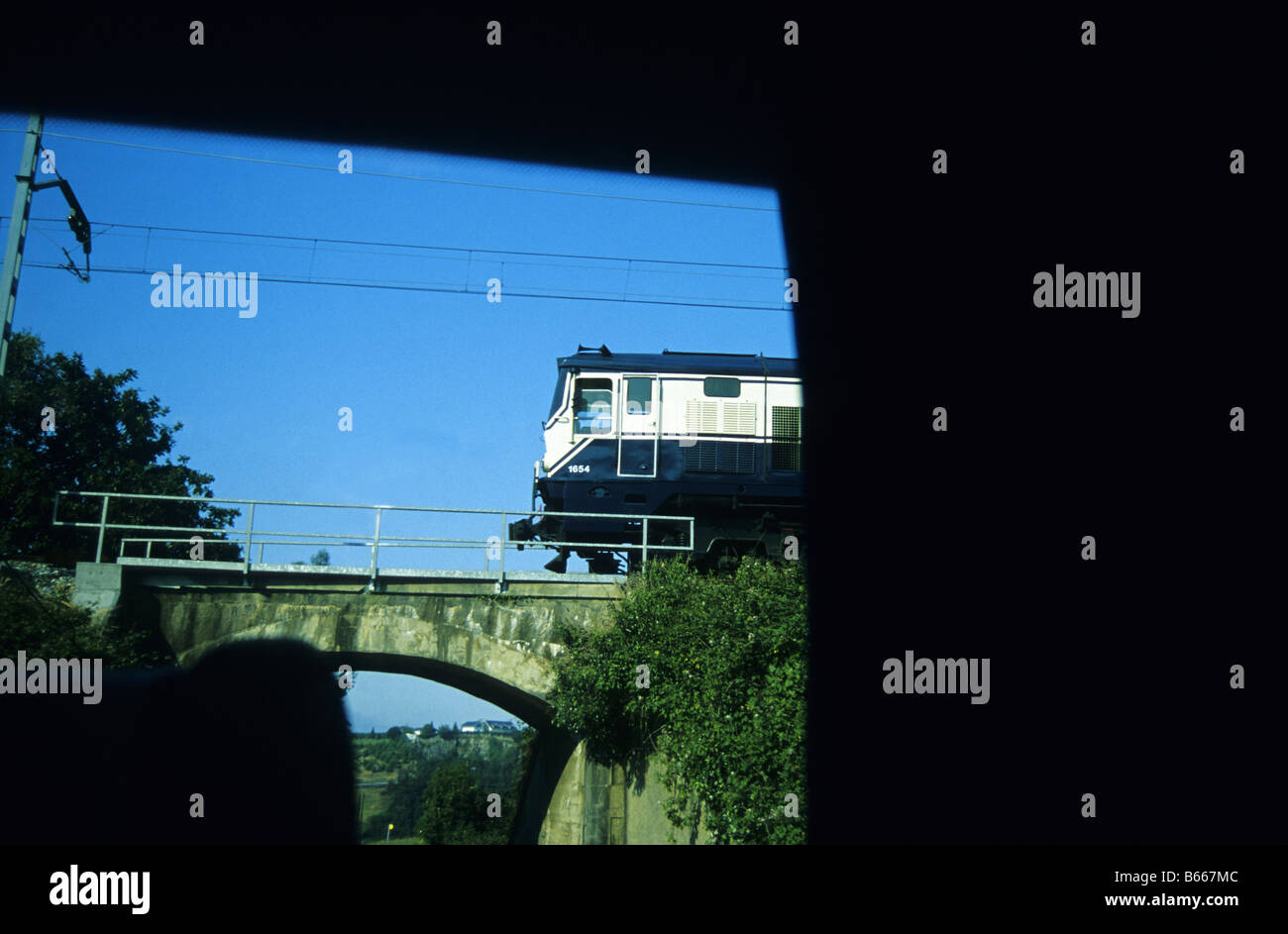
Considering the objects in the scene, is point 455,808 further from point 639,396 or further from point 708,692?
point 708,692

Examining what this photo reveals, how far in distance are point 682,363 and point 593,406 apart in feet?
4.98

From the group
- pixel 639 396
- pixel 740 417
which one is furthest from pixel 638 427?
pixel 740 417

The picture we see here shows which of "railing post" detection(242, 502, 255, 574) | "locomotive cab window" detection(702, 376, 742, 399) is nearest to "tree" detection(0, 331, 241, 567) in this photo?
"railing post" detection(242, 502, 255, 574)

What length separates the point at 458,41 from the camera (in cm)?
608

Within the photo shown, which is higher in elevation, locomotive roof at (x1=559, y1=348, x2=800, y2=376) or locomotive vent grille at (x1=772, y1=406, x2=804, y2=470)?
locomotive roof at (x1=559, y1=348, x2=800, y2=376)

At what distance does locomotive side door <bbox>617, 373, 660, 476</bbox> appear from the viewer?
571 inches

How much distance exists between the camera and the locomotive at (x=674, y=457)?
14.2 m

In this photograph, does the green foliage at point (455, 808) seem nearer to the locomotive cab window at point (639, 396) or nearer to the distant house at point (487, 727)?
the distant house at point (487, 727)

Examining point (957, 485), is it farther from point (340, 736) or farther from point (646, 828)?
point (340, 736)

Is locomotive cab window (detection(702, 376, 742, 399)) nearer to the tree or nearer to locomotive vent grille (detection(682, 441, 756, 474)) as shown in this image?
locomotive vent grille (detection(682, 441, 756, 474))

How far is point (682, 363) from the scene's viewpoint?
584 inches

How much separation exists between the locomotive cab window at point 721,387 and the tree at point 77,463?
734cm

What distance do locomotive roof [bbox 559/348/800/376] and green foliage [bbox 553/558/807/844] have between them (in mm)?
3551
